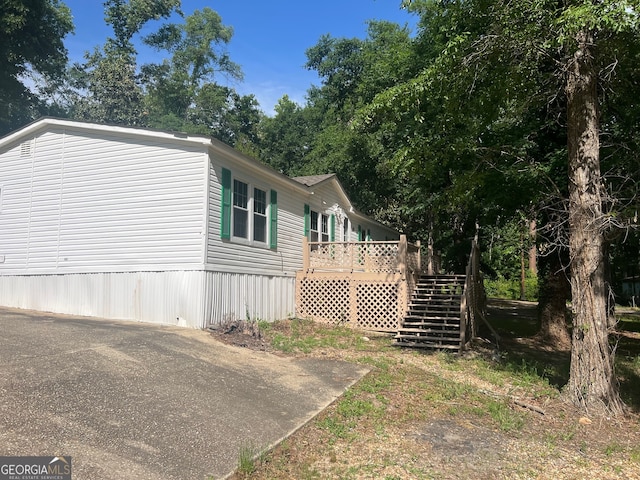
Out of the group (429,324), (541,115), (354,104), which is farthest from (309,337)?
(354,104)

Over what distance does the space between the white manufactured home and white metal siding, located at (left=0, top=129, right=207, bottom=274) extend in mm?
27

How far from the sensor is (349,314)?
1310 cm

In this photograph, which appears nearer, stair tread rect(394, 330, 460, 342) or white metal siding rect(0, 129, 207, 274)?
white metal siding rect(0, 129, 207, 274)

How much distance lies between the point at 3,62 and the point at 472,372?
33.4 m

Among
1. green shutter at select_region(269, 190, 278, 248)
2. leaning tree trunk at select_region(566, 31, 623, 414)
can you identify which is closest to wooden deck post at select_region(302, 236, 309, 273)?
green shutter at select_region(269, 190, 278, 248)

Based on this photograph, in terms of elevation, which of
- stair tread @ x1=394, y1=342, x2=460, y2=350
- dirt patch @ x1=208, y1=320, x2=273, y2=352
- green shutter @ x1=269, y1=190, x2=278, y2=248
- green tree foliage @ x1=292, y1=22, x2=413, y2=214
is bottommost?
stair tread @ x1=394, y1=342, x2=460, y2=350

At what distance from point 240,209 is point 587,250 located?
25.7 feet

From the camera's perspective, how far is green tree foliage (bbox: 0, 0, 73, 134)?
27.3 metres

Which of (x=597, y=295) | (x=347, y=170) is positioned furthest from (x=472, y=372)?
(x=347, y=170)

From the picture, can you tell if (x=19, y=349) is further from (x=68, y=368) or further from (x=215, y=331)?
(x=215, y=331)

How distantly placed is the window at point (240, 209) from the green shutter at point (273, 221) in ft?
3.41

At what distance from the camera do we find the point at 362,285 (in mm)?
13117

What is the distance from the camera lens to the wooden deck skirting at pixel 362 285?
1275 cm

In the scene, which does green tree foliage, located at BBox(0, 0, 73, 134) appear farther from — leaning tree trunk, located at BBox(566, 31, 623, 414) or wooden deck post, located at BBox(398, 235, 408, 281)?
leaning tree trunk, located at BBox(566, 31, 623, 414)
